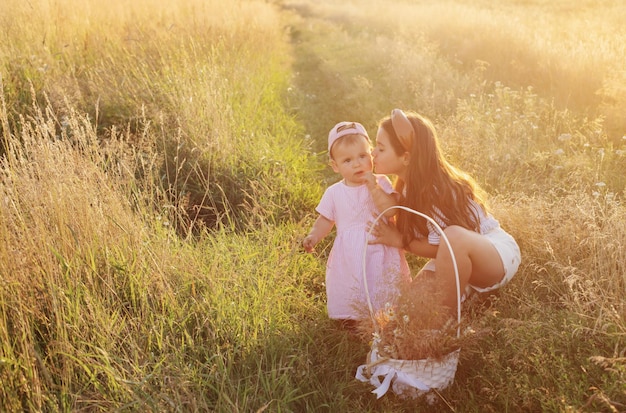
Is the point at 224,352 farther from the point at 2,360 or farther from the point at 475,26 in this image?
the point at 475,26

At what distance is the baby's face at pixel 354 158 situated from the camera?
3209mm

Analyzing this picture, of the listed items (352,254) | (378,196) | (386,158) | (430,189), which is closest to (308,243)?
(352,254)

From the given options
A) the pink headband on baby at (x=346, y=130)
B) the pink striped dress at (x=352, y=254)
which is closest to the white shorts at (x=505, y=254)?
the pink striped dress at (x=352, y=254)

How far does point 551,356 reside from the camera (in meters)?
2.41

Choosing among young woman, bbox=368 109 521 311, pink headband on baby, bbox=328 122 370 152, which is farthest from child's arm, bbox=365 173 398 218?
pink headband on baby, bbox=328 122 370 152

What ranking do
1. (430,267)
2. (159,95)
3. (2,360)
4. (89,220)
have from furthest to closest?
(159,95), (430,267), (89,220), (2,360)

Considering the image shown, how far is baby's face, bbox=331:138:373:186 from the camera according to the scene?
3209mm

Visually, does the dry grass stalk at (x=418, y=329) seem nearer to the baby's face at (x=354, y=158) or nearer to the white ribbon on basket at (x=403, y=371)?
the white ribbon on basket at (x=403, y=371)

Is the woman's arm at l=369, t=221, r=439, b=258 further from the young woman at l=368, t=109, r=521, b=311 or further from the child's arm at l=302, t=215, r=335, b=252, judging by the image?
the child's arm at l=302, t=215, r=335, b=252

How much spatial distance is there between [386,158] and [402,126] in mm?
222

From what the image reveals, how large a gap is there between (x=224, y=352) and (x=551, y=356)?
4.75 ft

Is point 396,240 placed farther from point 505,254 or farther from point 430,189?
point 505,254

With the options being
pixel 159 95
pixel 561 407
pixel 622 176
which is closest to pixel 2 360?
pixel 561 407

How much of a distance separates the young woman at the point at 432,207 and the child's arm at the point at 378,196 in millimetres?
13
